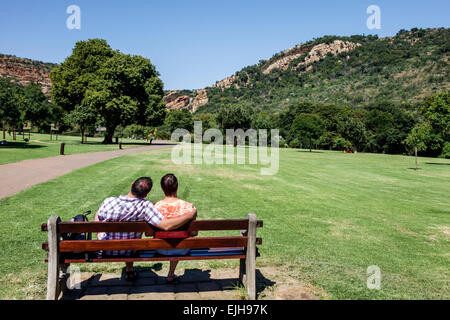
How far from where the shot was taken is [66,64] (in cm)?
5200

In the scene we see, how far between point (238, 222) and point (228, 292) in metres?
1.10

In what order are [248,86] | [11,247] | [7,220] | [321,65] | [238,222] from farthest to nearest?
1. [248,86]
2. [321,65]
3. [7,220]
4. [11,247]
5. [238,222]

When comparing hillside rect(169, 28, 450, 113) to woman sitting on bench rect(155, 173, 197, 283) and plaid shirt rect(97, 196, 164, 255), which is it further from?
plaid shirt rect(97, 196, 164, 255)

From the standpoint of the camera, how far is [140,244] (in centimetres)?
409

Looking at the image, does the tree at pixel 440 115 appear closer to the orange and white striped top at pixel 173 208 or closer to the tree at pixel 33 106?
the orange and white striped top at pixel 173 208

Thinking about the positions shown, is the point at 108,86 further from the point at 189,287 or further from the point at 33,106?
the point at 189,287

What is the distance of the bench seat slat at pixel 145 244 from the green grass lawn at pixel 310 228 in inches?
38.5

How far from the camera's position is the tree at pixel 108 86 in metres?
48.1

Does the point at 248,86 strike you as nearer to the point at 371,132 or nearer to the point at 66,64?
the point at 371,132

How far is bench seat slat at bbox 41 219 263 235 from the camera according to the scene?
3912mm

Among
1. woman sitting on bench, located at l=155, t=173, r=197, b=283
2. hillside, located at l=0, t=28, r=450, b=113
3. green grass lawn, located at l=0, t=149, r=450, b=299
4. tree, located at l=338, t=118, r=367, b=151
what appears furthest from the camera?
hillside, located at l=0, t=28, r=450, b=113

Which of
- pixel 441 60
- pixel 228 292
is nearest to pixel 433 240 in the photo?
pixel 228 292

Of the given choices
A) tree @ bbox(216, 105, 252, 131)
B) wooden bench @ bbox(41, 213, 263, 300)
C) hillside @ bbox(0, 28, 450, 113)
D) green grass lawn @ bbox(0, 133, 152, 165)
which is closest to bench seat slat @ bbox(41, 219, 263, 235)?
wooden bench @ bbox(41, 213, 263, 300)

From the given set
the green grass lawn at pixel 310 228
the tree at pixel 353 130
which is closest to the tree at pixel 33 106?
the green grass lawn at pixel 310 228
